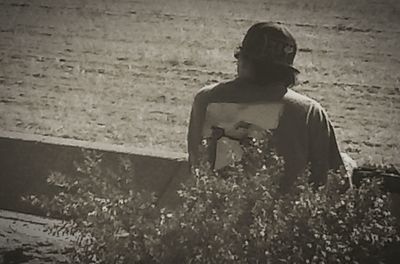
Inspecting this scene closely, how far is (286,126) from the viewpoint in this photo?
4.71ft

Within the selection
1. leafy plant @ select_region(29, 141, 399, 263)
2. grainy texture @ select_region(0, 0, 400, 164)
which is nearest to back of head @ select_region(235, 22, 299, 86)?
leafy plant @ select_region(29, 141, 399, 263)

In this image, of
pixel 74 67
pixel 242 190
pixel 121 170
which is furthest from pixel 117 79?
pixel 242 190

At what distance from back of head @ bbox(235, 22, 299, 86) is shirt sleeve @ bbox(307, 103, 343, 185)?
3.0 inches

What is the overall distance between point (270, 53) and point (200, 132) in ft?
0.65

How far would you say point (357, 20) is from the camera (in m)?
1.69

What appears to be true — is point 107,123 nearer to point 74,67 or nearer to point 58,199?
point 74,67

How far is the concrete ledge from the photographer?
163cm

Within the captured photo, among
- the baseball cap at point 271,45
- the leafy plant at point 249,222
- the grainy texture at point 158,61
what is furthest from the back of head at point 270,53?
the grainy texture at point 158,61

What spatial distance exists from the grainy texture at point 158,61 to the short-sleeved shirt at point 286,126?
224 mm

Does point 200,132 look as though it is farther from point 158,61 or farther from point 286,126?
point 158,61

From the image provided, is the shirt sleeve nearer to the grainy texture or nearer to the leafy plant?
the leafy plant

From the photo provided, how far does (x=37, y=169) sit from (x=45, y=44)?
0.96 ft

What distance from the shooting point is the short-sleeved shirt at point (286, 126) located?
1.43 meters

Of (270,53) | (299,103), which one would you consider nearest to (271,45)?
(270,53)
